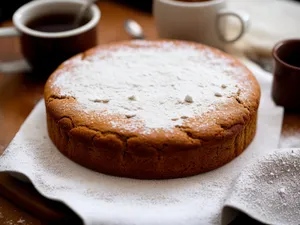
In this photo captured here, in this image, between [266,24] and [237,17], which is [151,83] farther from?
[266,24]

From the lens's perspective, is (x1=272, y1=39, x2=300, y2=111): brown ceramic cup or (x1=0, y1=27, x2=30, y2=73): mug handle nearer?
(x1=272, y1=39, x2=300, y2=111): brown ceramic cup

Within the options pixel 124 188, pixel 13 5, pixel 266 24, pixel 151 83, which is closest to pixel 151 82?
pixel 151 83

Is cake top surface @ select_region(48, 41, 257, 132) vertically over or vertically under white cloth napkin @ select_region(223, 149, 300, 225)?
over

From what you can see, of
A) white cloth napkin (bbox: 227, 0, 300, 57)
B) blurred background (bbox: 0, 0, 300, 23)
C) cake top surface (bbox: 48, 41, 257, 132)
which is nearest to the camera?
cake top surface (bbox: 48, 41, 257, 132)

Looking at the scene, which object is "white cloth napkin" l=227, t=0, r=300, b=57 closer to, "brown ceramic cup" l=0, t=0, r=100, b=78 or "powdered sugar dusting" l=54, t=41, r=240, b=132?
"powdered sugar dusting" l=54, t=41, r=240, b=132

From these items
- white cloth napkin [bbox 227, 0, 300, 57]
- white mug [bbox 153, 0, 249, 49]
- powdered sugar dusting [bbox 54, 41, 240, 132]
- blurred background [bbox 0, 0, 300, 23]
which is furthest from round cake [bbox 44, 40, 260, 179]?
blurred background [bbox 0, 0, 300, 23]

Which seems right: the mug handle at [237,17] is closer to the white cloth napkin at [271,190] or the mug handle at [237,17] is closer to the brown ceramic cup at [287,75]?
the brown ceramic cup at [287,75]

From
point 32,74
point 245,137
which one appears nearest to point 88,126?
point 245,137
